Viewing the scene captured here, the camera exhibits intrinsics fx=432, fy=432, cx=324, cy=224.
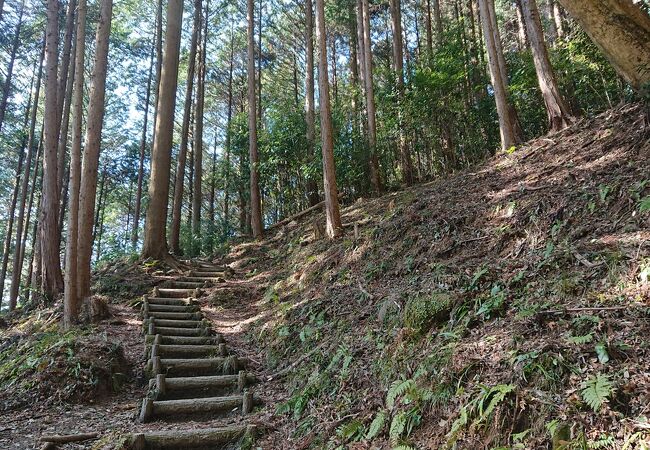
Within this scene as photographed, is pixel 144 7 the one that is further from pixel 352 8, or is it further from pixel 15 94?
pixel 352 8

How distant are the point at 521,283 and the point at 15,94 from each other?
22.3 meters

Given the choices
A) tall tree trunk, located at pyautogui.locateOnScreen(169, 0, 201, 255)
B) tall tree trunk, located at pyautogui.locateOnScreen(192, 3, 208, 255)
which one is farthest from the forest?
tall tree trunk, located at pyautogui.locateOnScreen(192, 3, 208, 255)

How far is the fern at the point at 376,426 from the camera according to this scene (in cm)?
381

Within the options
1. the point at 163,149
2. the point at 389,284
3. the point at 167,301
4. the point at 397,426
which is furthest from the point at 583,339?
the point at 163,149

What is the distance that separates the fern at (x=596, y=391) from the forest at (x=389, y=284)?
0.9 inches

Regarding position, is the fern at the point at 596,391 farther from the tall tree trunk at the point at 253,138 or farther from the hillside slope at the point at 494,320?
the tall tree trunk at the point at 253,138

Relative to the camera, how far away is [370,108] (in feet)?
44.6

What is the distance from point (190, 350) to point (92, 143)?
4736mm

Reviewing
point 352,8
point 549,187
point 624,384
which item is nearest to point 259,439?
point 624,384

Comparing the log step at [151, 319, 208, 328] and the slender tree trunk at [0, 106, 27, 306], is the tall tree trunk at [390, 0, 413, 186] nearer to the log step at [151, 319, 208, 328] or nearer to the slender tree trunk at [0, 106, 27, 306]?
the log step at [151, 319, 208, 328]

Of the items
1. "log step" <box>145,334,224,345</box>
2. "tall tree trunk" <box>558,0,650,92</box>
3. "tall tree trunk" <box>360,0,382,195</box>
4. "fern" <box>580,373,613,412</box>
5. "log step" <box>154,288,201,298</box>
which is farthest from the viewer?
"tall tree trunk" <box>360,0,382,195</box>

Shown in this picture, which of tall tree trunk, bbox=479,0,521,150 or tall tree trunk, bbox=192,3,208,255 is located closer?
tall tree trunk, bbox=479,0,521,150

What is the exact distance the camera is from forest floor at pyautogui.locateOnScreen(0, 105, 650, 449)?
2990mm

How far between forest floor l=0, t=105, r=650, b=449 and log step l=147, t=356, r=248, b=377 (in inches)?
14.7
